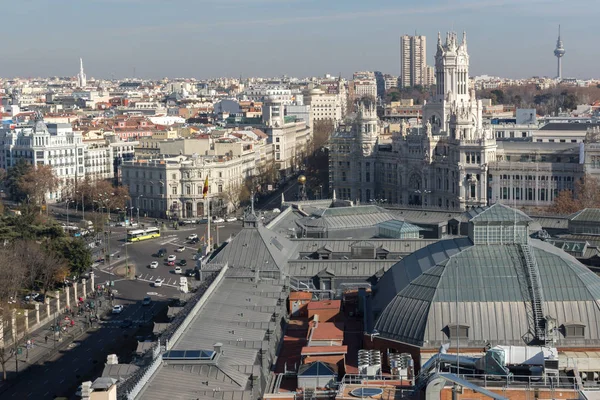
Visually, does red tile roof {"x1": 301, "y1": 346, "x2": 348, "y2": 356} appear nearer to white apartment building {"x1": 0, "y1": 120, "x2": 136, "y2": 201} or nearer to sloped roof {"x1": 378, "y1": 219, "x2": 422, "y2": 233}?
sloped roof {"x1": 378, "y1": 219, "x2": 422, "y2": 233}

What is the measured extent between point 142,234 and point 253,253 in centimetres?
4904

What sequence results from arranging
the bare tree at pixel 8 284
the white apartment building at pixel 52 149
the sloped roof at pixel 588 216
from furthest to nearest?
1. the white apartment building at pixel 52 149
2. the sloped roof at pixel 588 216
3. the bare tree at pixel 8 284

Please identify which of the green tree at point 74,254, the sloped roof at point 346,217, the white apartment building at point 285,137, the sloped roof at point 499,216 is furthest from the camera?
the white apartment building at point 285,137

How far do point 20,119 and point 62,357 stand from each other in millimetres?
117002

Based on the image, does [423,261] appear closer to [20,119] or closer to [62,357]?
[62,357]

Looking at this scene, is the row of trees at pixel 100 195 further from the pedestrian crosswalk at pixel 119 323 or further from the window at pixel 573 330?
the window at pixel 573 330

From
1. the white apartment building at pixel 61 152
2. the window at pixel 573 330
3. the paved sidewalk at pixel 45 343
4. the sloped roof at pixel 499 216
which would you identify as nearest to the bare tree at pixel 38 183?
the white apartment building at pixel 61 152

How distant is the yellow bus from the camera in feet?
323

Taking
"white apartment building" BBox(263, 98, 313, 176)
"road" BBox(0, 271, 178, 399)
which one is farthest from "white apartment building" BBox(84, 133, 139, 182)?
"road" BBox(0, 271, 178, 399)

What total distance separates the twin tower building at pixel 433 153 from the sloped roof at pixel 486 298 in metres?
66.5

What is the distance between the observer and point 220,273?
49125 mm

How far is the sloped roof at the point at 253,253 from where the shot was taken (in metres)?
51.8

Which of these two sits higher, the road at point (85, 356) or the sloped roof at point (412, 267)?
the sloped roof at point (412, 267)

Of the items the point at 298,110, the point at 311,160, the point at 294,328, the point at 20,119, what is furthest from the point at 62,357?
the point at 298,110
